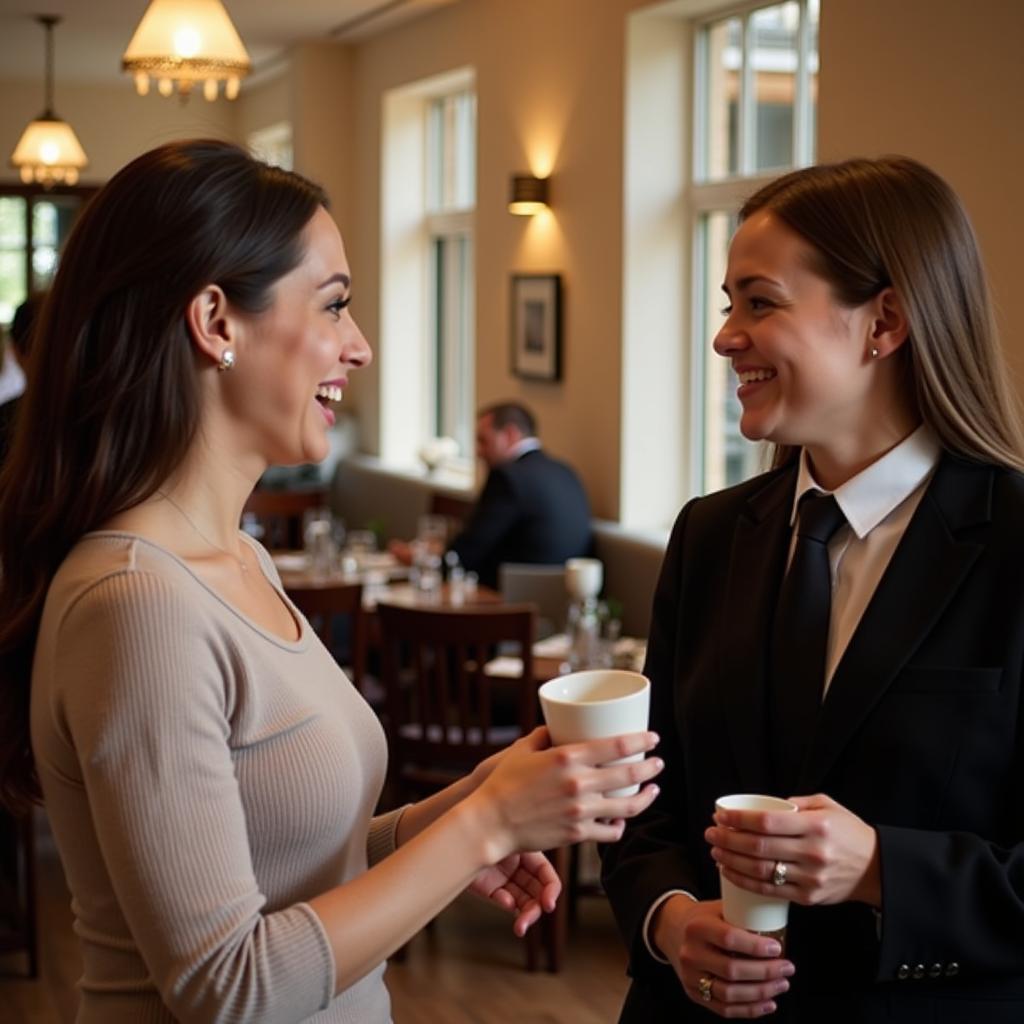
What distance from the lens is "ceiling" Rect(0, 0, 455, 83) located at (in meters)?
8.93

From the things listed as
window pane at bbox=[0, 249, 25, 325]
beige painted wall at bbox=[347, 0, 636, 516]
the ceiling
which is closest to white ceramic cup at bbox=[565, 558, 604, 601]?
beige painted wall at bbox=[347, 0, 636, 516]

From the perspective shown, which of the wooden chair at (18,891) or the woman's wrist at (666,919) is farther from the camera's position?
the wooden chair at (18,891)

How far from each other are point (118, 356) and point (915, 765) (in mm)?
935

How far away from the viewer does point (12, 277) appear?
42.8 ft

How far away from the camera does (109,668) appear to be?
1399mm

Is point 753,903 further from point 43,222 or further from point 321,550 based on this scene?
point 43,222

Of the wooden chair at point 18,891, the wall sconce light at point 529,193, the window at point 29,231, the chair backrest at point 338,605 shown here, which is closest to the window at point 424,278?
the wall sconce light at point 529,193

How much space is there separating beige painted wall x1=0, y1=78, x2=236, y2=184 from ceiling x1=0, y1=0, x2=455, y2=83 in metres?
0.76

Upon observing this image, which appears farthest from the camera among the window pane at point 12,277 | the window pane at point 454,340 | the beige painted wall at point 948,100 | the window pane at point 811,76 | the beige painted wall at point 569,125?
the window pane at point 12,277

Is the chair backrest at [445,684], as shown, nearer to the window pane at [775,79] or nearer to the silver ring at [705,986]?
the window pane at [775,79]

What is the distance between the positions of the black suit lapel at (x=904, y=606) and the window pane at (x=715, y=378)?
4715mm

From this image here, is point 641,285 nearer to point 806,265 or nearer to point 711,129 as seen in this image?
point 711,129

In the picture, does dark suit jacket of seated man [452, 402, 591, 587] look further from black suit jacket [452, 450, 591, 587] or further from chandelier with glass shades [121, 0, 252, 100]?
chandelier with glass shades [121, 0, 252, 100]

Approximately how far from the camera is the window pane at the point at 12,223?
42.2 feet
